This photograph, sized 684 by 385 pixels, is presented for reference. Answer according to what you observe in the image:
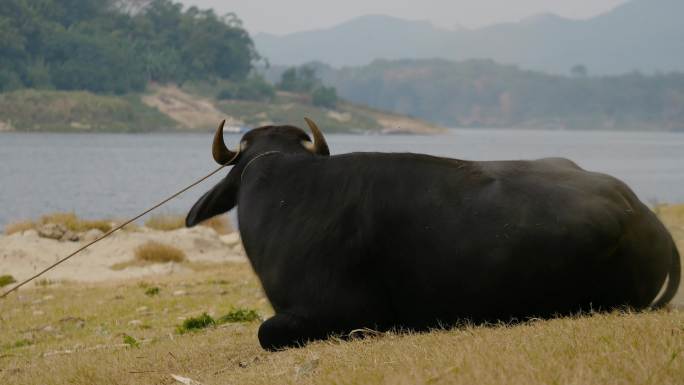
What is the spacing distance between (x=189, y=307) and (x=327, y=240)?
677cm

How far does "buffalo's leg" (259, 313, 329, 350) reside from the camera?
6562mm

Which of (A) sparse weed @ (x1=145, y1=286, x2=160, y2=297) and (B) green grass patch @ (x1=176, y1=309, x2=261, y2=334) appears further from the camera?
(A) sparse weed @ (x1=145, y1=286, x2=160, y2=297)

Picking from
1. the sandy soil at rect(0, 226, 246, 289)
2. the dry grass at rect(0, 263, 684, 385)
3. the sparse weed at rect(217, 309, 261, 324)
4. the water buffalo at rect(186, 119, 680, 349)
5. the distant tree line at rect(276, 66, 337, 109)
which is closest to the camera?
the dry grass at rect(0, 263, 684, 385)

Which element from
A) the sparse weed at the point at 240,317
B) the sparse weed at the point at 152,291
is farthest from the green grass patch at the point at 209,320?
the sparse weed at the point at 152,291

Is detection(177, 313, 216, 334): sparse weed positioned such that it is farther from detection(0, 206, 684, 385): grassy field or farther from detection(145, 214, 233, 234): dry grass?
detection(145, 214, 233, 234): dry grass

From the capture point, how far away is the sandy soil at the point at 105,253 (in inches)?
818

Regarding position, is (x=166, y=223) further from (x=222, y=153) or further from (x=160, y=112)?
(x=160, y=112)

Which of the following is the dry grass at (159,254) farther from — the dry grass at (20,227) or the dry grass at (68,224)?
the dry grass at (20,227)

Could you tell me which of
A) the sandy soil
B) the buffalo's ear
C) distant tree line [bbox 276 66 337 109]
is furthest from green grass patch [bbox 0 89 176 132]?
the buffalo's ear

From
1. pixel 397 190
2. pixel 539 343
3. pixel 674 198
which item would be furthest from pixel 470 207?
pixel 674 198

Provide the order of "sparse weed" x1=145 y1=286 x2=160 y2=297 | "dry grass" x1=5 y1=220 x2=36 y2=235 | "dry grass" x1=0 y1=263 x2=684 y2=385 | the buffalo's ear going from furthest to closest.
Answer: "dry grass" x1=5 y1=220 x2=36 y2=235 → "sparse weed" x1=145 y1=286 x2=160 y2=297 → the buffalo's ear → "dry grass" x1=0 y1=263 x2=684 y2=385

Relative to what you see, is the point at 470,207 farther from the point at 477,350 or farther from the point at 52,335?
the point at 52,335

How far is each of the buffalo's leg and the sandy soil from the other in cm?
1390

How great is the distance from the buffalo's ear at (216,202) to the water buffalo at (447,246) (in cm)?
80
